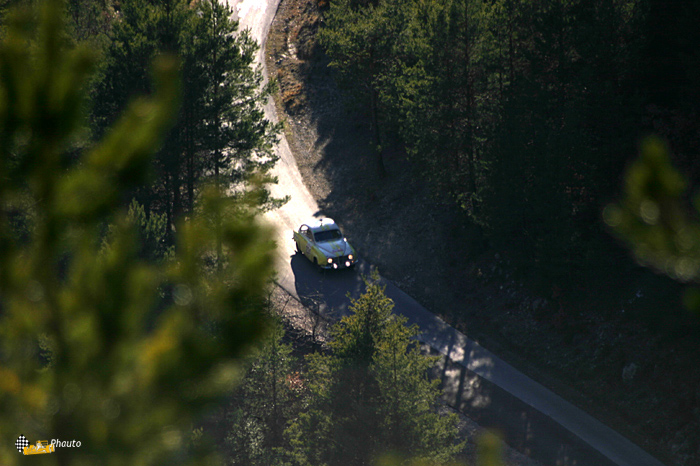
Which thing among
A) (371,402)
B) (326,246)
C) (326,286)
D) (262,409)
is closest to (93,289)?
(371,402)

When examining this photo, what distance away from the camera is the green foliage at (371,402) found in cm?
1285

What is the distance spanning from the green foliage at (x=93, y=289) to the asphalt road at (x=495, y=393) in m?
14.0

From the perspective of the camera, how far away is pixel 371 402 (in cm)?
1317

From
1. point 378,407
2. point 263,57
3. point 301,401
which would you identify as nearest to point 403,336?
point 378,407

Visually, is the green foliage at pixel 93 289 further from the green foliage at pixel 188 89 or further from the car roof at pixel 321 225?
the car roof at pixel 321 225

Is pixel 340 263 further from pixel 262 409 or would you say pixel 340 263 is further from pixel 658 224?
pixel 658 224

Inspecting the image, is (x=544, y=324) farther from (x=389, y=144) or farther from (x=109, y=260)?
(x=109, y=260)

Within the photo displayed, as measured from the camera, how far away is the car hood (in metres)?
23.1

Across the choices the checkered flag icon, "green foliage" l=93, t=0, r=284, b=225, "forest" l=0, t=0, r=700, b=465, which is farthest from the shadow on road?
the checkered flag icon

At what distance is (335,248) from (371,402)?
10.8 metres

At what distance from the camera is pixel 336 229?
23922 millimetres

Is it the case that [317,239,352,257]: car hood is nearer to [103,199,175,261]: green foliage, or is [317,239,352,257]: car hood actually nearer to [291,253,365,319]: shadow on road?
[291,253,365,319]: shadow on road

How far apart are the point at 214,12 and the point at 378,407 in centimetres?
1675

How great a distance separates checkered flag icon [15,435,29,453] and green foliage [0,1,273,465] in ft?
0.12
